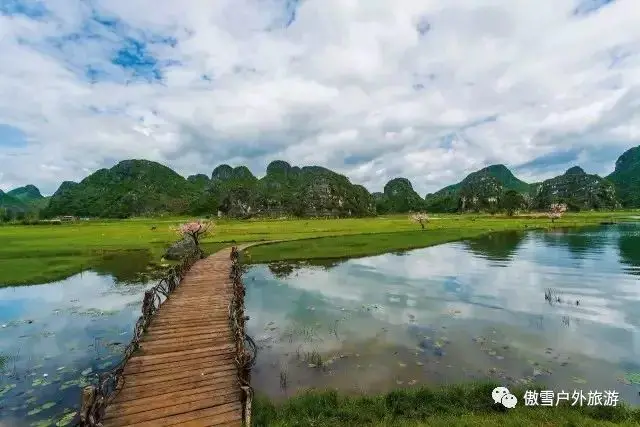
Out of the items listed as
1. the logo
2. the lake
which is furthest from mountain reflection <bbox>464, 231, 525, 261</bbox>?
the logo

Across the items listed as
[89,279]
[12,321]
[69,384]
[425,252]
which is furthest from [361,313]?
[425,252]

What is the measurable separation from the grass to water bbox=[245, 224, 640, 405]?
4.91ft

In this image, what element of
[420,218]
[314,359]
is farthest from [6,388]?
[420,218]

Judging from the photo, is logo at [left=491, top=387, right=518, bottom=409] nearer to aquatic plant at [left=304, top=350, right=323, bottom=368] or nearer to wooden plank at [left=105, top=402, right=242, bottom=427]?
aquatic plant at [left=304, top=350, right=323, bottom=368]

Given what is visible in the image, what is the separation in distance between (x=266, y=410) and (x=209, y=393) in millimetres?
1915

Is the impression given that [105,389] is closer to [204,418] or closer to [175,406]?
[175,406]

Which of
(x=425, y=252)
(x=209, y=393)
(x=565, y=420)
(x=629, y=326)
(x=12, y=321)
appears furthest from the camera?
(x=425, y=252)

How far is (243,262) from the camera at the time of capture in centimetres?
4522

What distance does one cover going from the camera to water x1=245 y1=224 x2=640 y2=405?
15.3 meters

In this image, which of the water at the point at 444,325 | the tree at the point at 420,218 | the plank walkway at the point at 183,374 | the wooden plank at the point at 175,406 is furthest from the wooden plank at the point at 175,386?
the tree at the point at 420,218

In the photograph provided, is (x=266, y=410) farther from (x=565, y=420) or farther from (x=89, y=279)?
(x=89, y=279)

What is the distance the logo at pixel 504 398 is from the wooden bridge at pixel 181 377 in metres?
7.95

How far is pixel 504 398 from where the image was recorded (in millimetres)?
12242

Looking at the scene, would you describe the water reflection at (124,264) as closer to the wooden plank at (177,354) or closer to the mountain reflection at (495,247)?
the wooden plank at (177,354)
